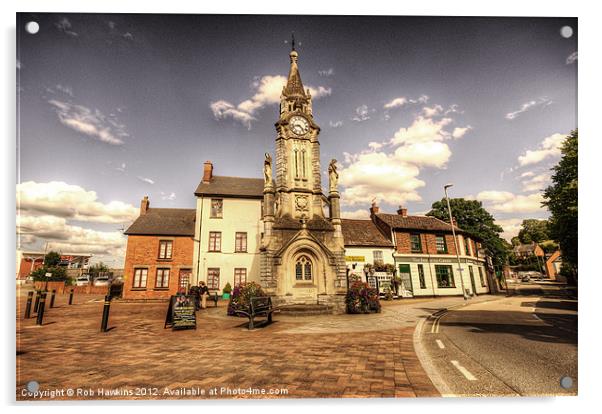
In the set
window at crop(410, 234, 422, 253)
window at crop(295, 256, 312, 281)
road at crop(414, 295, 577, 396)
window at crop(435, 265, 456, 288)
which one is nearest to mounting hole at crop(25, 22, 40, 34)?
road at crop(414, 295, 577, 396)

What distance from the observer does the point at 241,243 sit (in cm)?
2128

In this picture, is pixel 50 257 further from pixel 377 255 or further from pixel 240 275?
pixel 377 255

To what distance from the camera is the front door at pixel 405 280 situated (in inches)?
840

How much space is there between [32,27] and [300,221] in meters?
10.7

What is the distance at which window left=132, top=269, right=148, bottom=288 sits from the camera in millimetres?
20438

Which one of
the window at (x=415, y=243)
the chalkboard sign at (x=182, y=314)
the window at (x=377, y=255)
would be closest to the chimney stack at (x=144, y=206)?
the chalkboard sign at (x=182, y=314)

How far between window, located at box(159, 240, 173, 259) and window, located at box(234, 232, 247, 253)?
5.45m

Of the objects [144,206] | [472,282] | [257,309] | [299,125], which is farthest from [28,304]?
[472,282]

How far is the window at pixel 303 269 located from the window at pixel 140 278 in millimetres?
14535

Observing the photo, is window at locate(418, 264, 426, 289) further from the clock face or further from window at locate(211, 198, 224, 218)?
window at locate(211, 198, 224, 218)

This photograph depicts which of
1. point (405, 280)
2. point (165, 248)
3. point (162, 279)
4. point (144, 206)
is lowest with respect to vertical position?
point (405, 280)

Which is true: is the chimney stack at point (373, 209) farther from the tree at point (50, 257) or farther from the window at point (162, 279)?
the tree at point (50, 257)
